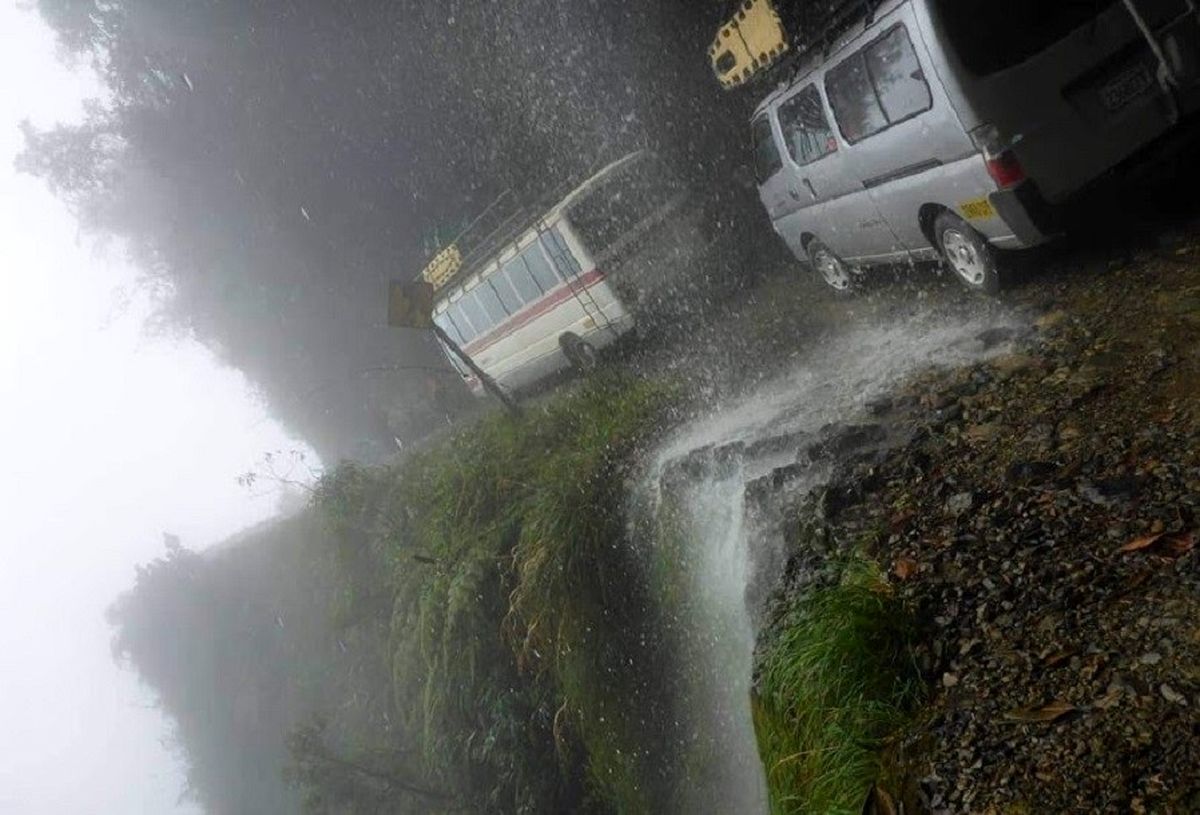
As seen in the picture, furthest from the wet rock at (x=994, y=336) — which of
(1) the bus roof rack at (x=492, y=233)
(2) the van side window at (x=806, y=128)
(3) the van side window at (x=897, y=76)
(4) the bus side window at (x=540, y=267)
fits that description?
(4) the bus side window at (x=540, y=267)

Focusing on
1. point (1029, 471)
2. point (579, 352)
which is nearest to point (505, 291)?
point (579, 352)

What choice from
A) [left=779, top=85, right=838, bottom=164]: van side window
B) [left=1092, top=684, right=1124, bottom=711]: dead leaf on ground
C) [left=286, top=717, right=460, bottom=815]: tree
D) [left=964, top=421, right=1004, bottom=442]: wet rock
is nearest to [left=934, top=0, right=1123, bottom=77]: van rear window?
[left=779, top=85, right=838, bottom=164]: van side window

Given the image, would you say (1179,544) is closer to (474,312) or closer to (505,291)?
(505,291)

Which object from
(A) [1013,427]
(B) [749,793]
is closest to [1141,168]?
(A) [1013,427]

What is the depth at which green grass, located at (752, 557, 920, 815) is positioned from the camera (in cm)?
262

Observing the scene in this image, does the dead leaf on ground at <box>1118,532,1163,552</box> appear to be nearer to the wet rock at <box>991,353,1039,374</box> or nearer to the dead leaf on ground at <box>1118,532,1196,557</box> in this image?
the dead leaf on ground at <box>1118,532,1196,557</box>

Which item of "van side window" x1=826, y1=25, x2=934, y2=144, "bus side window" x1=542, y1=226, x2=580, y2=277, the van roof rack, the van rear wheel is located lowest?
the van rear wheel

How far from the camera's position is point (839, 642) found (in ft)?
9.53

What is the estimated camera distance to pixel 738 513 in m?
5.75

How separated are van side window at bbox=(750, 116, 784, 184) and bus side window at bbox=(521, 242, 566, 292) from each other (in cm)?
435

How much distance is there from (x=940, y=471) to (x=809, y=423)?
2057 millimetres

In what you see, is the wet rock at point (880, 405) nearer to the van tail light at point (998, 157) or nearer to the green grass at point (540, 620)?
the van tail light at point (998, 157)

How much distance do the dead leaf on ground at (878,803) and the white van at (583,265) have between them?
8.86 metres

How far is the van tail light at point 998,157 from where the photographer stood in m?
4.62
